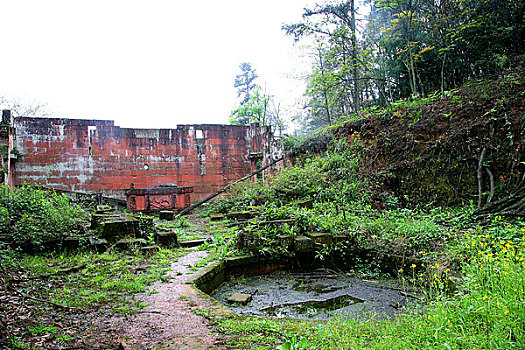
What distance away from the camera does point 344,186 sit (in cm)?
980

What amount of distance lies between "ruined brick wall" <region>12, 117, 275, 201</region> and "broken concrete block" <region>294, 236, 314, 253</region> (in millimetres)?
10507

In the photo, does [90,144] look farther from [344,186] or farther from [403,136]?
[403,136]

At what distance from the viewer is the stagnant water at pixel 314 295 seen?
142 inches

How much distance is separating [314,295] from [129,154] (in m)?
12.5

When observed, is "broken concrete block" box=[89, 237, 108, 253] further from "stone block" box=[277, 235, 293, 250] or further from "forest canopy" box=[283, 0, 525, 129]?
"forest canopy" box=[283, 0, 525, 129]

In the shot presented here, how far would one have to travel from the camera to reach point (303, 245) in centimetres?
550

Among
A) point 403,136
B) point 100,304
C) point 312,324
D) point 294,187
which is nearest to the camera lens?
point 312,324

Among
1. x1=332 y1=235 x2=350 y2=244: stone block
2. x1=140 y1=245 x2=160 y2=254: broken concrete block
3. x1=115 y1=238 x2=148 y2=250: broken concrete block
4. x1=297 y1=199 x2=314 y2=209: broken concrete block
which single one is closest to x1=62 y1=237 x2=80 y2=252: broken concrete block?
x1=115 y1=238 x2=148 y2=250: broken concrete block

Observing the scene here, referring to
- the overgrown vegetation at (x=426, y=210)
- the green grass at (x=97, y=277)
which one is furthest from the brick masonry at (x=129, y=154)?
the green grass at (x=97, y=277)

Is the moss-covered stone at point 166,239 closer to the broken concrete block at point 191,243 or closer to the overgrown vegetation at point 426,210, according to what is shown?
the broken concrete block at point 191,243

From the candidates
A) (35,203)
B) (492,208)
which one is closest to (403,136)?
(492,208)

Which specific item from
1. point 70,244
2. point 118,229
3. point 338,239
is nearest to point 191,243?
point 118,229

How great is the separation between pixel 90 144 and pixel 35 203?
7.92 m

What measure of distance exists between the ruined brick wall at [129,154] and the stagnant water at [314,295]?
10.9 meters
